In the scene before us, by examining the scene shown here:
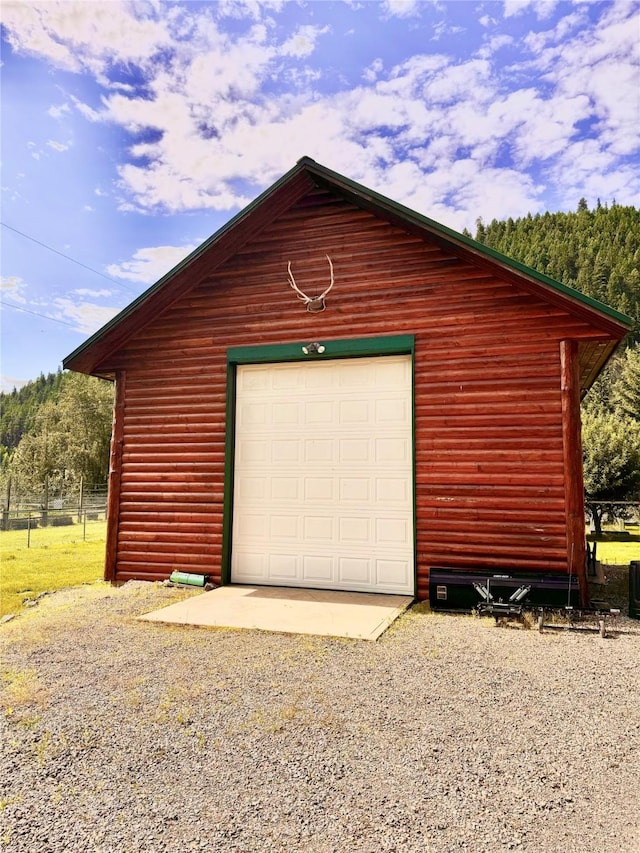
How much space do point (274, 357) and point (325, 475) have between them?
2.09 m

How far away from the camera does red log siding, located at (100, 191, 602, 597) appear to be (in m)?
7.14

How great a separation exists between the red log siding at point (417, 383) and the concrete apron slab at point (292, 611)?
88 cm

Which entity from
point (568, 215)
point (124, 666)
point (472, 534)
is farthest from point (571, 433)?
point (568, 215)

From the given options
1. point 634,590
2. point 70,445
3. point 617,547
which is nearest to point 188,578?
point 634,590

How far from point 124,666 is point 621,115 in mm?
12304

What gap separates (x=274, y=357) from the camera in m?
8.51

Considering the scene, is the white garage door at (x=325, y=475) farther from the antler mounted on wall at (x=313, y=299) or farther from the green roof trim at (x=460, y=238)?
the green roof trim at (x=460, y=238)

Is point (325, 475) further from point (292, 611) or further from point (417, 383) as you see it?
point (292, 611)

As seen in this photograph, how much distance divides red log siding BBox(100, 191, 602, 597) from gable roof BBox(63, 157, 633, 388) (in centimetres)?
17

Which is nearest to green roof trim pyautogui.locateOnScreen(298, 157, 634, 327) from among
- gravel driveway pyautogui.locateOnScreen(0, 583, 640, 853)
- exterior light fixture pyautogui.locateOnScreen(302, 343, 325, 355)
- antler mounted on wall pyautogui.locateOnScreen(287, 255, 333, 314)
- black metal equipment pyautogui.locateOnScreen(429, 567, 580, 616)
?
antler mounted on wall pyautogui.locateOnScreen(287, 255, 333, 314)

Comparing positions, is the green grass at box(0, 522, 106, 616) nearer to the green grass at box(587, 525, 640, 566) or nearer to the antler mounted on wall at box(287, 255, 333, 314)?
the antler mounted on wall at box(287, 255, 333, 314)

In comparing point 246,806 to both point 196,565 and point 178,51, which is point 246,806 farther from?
point 178,51

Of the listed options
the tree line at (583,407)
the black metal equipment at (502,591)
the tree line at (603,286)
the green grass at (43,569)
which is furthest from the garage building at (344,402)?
the tree line at (603,286)

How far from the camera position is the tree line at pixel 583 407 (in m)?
21.1
